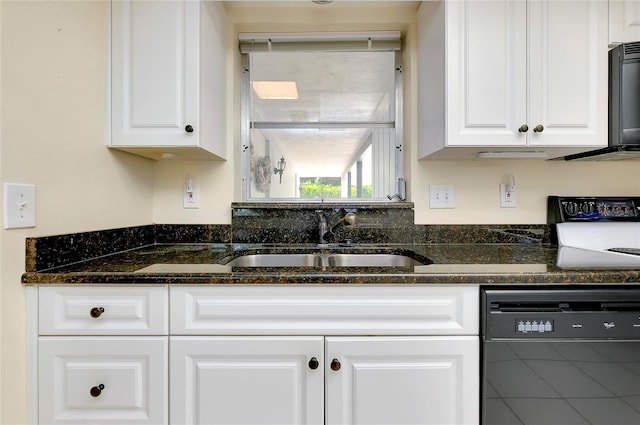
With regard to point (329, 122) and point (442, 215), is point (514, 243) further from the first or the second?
point (329, 122)

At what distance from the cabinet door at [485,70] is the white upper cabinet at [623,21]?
13.5 inches

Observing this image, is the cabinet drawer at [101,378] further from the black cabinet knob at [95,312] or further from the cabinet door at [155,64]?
the cabinet door at [155,64]

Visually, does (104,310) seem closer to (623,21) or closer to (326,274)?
(326,274)

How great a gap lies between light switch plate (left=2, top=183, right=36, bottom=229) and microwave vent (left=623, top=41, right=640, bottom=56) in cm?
210

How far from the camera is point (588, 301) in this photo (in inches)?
37.2

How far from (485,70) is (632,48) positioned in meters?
0.55

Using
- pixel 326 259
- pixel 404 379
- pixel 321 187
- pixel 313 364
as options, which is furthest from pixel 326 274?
pixel 321 187

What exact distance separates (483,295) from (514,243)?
2.53 feet

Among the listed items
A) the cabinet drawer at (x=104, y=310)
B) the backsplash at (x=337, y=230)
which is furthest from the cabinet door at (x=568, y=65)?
the cabinet drawer at (x=104, y=310)

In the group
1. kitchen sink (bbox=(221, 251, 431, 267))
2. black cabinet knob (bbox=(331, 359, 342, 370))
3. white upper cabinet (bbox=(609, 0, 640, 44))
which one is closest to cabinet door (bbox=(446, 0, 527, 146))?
white upper cabinet (bbox=(609, 0, 640, 44))

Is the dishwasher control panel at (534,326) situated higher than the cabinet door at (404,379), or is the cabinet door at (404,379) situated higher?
the dishwasher control panel at (534,326)

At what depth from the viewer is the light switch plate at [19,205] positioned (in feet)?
2.87

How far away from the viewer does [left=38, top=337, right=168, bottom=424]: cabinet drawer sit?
37.7 inches

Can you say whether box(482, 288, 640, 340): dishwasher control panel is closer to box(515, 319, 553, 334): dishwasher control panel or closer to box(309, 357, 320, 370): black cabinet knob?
box(515, 319, 553, 334): dishwasher control panel
